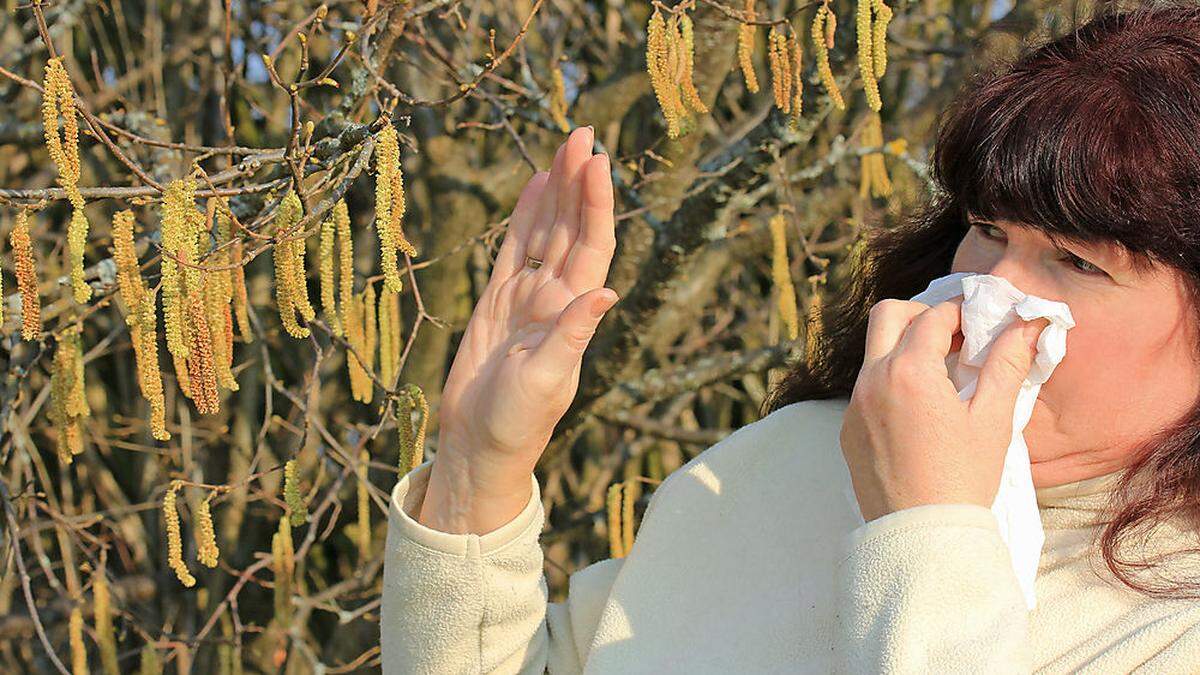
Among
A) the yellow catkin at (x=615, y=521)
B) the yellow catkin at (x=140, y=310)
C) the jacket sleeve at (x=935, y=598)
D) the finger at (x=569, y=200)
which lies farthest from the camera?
the yellow catkin at (x=615, y=521)

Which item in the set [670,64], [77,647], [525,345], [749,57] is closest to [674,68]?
[670,64]

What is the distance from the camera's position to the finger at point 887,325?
54.0 inches

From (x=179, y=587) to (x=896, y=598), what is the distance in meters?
2.71

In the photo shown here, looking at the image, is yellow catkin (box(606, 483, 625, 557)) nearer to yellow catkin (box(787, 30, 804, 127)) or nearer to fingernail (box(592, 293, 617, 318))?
yellow catkin (box(787, 30, 804, 127))

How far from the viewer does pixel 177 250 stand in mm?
1492

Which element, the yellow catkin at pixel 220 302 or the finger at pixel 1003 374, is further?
the yellow catkin at pixel 220 302

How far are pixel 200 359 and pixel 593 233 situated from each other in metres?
0.46

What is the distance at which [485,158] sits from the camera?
3529mm

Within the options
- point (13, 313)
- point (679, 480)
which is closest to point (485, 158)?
point (13, 313)

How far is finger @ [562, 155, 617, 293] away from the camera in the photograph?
1456 mm

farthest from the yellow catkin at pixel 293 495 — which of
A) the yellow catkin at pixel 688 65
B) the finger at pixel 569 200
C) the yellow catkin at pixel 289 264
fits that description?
the yellow catkin at pixel 688 65

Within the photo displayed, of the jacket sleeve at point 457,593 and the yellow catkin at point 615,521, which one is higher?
the jacket sleeve at point 457,593

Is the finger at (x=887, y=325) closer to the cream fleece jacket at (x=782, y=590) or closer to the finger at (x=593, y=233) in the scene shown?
the cream fleece jacket at (x=782, y=590)

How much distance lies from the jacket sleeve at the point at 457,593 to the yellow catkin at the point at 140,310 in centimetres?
30
